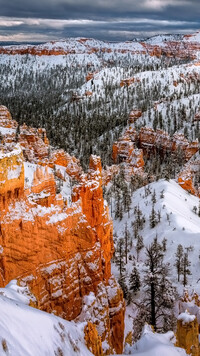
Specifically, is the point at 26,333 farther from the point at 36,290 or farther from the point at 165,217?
the point at 165,217

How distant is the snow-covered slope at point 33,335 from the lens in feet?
20.6

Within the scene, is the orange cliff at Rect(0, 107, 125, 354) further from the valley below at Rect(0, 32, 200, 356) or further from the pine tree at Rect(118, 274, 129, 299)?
the pine tree at Rect(118, 274, 129, 299)

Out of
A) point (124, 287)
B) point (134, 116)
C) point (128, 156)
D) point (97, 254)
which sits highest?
point (97, 254)

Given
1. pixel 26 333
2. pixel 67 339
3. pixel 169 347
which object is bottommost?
pixel 169 347

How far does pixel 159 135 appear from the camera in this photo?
337 ft

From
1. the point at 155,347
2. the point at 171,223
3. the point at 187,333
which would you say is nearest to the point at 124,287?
the point at 171,223

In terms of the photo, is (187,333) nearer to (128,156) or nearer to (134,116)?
(128,156)

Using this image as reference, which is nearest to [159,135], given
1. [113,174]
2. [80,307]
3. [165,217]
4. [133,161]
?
[133,161]

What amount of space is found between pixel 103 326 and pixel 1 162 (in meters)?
9.06

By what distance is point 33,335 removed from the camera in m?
7.04

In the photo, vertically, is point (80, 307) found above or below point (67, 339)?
below

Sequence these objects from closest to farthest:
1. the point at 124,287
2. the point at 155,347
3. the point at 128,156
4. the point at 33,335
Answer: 1. the point at 33,335
2. the point at 155,347
3. the point at 124,287
4. the point at 128,156

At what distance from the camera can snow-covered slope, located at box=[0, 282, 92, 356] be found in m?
6.29

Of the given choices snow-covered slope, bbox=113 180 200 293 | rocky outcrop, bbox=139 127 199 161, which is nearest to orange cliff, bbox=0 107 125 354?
snow-covered slope, bbox=113 180 200 293
